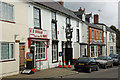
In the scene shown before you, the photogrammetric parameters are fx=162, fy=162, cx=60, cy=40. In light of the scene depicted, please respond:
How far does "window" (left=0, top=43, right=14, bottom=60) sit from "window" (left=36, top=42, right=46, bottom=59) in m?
3.41

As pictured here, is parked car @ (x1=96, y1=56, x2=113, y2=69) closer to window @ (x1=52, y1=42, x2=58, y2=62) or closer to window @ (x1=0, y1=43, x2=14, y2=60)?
window @ (x1=52, y1=42, x2=58, y2=62)

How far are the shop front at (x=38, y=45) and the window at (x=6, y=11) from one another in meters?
2.53

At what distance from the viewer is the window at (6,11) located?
1196cm

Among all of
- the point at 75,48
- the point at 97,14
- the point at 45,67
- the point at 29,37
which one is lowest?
the point at 45,67

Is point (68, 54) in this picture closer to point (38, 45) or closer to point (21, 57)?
point (38, 45)

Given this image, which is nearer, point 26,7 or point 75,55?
point 26,7

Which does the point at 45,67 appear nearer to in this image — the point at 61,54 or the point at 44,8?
the point at 61,54

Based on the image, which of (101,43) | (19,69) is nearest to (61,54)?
(19,69)

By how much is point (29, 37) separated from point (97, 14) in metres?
27.3

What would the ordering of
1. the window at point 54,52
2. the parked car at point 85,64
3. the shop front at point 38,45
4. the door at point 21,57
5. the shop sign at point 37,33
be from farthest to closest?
1. the window at point 54,52
2. the parked car at point 85,64
3. the shop front at point 38,45
4. the shop sign at point 37,33
5. the door at point 21,57

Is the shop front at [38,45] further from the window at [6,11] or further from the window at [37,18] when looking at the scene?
the window at [6,11]

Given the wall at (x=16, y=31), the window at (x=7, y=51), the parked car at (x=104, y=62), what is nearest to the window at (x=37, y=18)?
the wall at (x=16, y=31)

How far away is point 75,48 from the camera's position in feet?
79.2

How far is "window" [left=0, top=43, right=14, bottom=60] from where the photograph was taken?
11886mm
